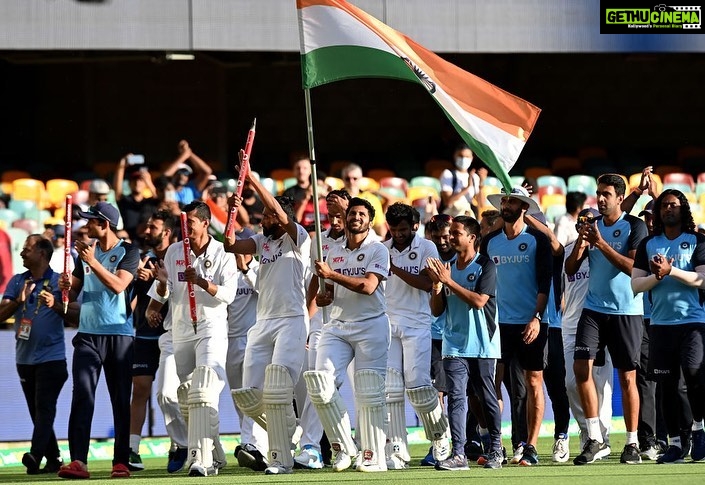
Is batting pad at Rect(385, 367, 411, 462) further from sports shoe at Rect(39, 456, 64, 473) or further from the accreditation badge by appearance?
the accreditation badge

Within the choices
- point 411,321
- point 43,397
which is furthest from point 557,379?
point 43,397

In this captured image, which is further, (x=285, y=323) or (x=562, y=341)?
(x=562, y=341)

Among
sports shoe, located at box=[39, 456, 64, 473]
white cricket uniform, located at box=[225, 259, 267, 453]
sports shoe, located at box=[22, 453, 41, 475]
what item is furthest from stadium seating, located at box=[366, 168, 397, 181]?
sports shoe, located at box=[22, 453, 41, 475]

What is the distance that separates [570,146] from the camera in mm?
25891

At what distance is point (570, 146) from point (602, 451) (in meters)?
14.1

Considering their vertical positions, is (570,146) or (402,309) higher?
(570,146)

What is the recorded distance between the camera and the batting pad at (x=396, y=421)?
39.7 feet

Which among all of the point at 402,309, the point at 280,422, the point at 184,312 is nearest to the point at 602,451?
the point at 402,309

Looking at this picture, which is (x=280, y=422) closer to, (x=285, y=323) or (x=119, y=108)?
(x=285, y=323)

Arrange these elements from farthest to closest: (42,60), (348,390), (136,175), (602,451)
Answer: (42,60)
(136,175)
(348,390)
(602,451)

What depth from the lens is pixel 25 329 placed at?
12.9 metres

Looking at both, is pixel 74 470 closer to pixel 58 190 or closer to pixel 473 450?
pixel 473 450

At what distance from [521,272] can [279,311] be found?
2.21 metres

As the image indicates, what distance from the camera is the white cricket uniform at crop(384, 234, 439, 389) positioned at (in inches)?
479
